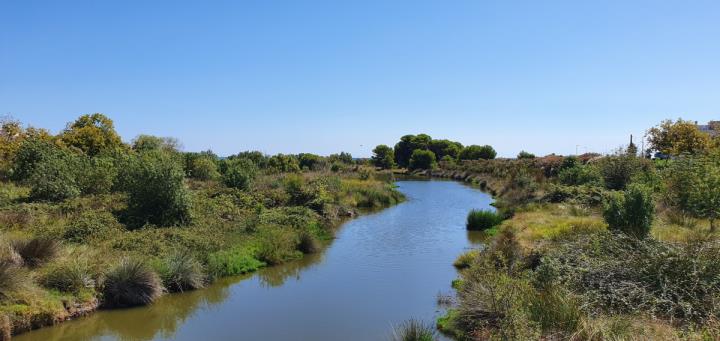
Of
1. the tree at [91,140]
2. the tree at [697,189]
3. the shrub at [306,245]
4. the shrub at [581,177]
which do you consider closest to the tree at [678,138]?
the shrub at [581,177]

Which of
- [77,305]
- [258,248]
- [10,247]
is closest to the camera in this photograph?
[77,305]

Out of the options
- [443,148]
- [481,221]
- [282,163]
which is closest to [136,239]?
[481,221]

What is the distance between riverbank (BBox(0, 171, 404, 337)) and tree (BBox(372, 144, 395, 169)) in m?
70.3

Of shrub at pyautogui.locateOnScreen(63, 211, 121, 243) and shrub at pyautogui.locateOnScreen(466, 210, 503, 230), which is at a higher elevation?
shrub at pyautogui.locateOnScreen(63, 211, 121, 243)

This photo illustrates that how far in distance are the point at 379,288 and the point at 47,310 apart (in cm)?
853

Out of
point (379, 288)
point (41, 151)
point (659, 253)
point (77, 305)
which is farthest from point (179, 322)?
point (41, 151)

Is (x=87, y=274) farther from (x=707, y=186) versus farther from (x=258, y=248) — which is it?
(x=707, y=186)

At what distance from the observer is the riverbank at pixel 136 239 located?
1130 centimetres

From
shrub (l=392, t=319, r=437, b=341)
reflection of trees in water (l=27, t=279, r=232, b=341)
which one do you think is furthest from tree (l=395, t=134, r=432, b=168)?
shrub (l=392, t=319, r=437, b=341)

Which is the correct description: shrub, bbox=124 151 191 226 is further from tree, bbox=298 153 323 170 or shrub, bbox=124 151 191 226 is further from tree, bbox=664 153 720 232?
tree, bbox=298 153 323 170

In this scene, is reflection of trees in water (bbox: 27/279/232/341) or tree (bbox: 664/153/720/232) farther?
tree (bbox: 664/153/720/232)

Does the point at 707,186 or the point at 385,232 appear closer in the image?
the point at 707,186

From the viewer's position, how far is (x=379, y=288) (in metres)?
14.6

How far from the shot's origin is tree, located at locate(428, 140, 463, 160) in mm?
101062
